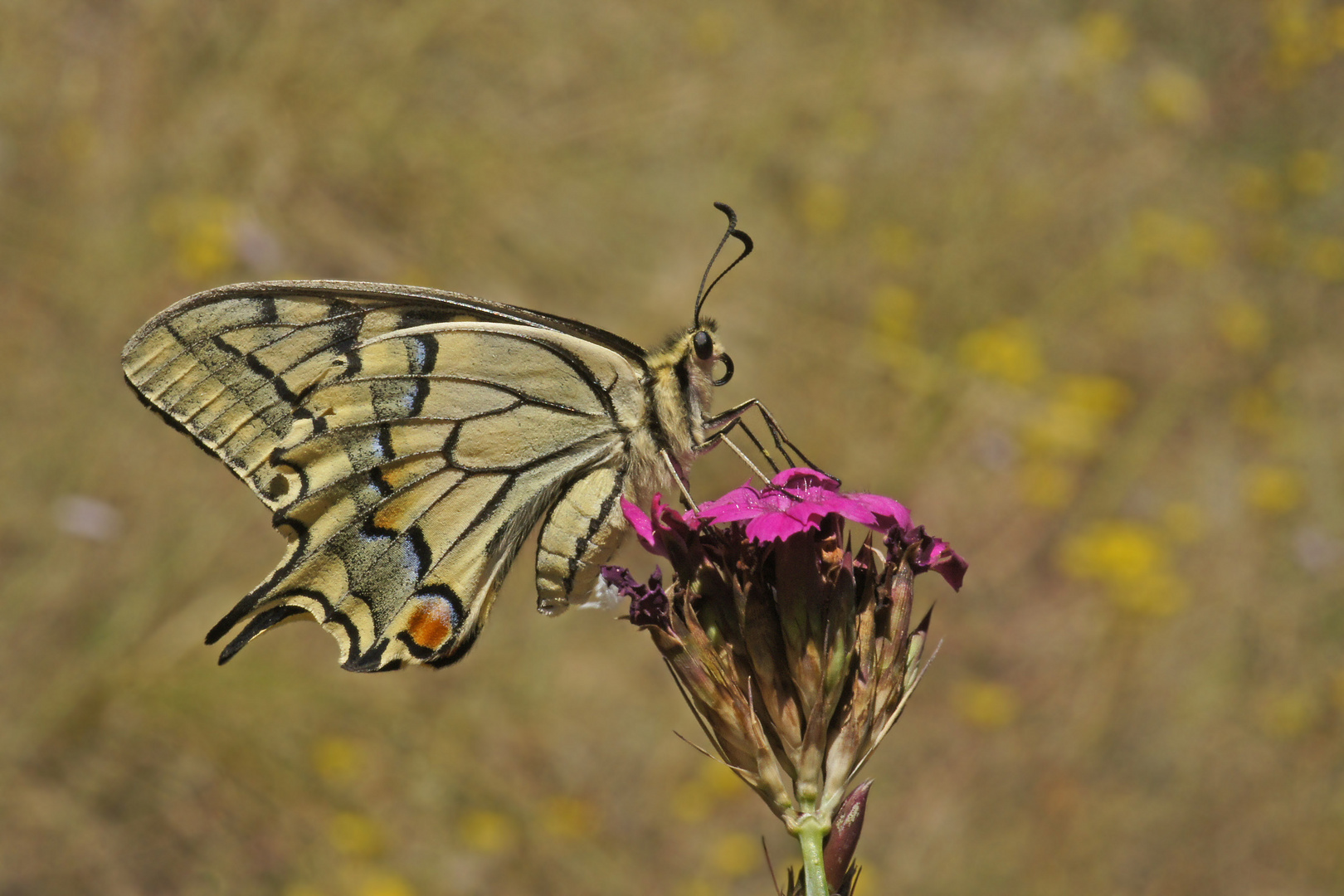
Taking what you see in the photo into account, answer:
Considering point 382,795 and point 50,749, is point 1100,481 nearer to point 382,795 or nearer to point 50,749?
point 382,795

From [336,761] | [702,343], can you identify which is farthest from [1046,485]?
[336,761]

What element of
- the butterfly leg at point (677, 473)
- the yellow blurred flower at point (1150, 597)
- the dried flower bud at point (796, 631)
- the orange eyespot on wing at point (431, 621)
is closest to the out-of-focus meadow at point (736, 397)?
the yellow blurred flower at point (1150, 597)

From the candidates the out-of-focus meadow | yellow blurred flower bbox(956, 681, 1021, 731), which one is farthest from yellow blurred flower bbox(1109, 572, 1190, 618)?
yellow blurred flower bbox(956, 681, 1021, 731)

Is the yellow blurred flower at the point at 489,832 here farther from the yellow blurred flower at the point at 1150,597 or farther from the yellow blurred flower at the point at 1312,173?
the yellow blurred flower at the point at 1312,173

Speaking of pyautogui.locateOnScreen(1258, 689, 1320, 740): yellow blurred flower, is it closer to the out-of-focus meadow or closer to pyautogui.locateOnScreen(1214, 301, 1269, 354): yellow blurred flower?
the out-of-focus meadow

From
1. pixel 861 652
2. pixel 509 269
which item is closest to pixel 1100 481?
pixel 509 269
